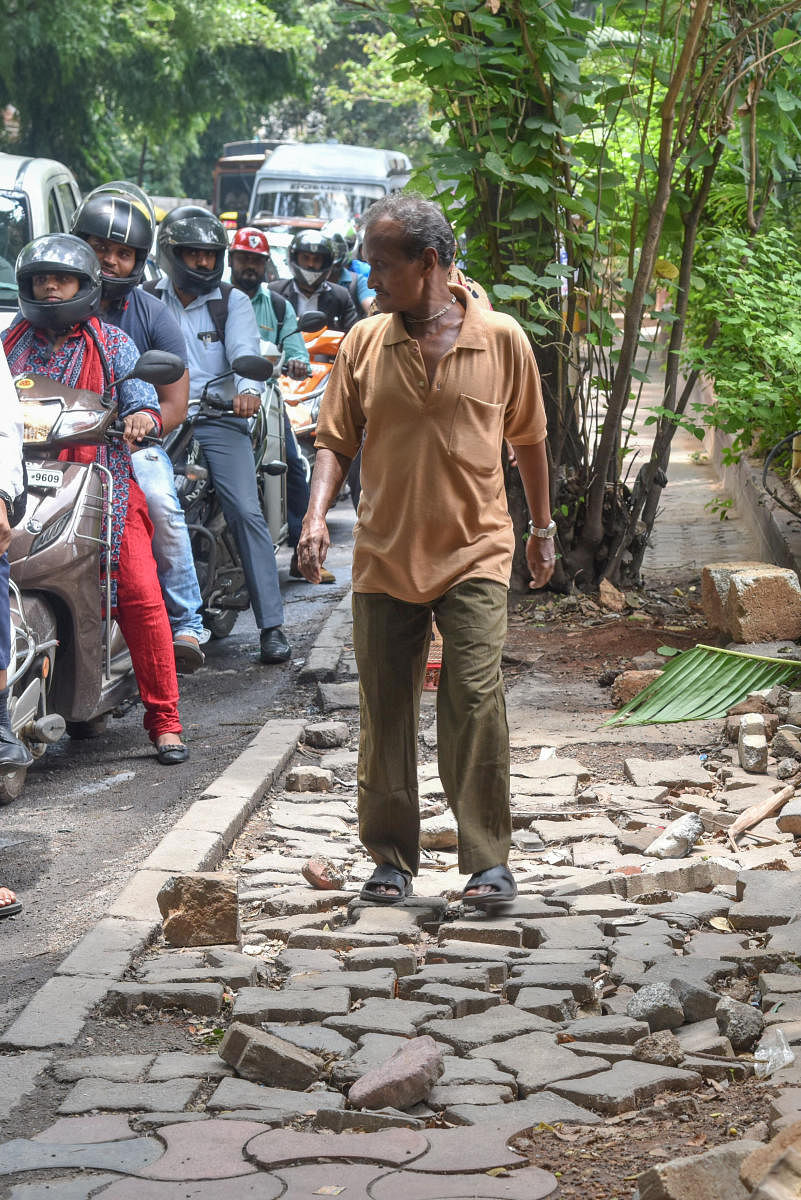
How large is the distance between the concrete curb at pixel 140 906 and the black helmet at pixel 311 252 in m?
5.66

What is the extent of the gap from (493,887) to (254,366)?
3605 millimetres

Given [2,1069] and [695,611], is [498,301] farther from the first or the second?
[2,1069]

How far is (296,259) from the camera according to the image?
37.6 ft

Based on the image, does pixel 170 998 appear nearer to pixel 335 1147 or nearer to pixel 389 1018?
pixel 389 1018

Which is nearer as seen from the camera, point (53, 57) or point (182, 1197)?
point (182, 1197)

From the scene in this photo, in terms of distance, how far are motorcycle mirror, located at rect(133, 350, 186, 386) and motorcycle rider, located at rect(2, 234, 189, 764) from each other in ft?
0.76

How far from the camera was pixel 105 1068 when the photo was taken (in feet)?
11.3

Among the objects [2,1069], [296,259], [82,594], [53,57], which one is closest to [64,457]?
[82,594]

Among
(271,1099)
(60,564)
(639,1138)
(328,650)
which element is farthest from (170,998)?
(328,650)

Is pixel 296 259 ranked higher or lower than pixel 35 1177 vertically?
higher

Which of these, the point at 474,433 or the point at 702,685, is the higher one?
the point at 474,433

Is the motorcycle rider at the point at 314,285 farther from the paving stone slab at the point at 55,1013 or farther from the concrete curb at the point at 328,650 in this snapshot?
the paving stone slab at the point at 55,1013

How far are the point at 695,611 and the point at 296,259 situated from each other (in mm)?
4377

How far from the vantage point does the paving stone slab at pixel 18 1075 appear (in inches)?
130
